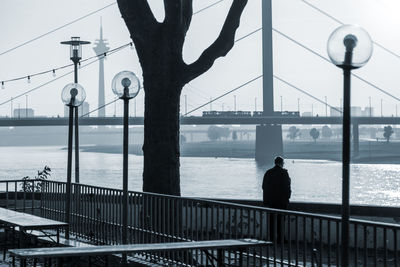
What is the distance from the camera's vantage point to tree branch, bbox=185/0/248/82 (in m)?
13.1

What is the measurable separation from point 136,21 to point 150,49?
1.59 ft

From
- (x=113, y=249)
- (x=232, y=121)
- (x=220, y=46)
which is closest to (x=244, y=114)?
(x=232, y=121)

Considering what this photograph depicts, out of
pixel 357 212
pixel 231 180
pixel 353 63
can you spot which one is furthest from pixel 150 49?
pixel 231 180

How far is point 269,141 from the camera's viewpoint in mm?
84625

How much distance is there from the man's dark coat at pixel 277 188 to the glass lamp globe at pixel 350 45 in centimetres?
648

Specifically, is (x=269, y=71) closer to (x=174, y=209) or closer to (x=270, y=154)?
(x=270, y=154)

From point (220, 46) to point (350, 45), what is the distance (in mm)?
7029

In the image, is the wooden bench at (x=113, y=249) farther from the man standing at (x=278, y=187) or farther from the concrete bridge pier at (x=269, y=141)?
the concrete bridge pier at (x=269, y=141)

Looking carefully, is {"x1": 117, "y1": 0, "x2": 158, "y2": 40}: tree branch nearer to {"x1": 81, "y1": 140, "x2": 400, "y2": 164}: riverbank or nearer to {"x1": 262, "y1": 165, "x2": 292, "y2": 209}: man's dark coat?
{"x1": 262, "y1": 165, "x2": 292, "y2": 209}: man's dark coat

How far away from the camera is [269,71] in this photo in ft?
246

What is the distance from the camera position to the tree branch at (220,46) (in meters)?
13.1

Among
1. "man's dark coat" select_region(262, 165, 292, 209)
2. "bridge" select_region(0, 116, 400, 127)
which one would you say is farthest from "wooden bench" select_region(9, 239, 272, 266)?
"bridge" select_region(0, 116, 400, 127)

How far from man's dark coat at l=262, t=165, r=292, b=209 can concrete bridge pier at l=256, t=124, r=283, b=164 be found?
234 ft

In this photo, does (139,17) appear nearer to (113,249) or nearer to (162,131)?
(162,131)
